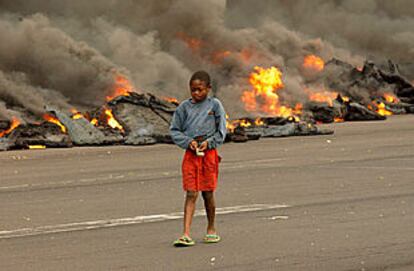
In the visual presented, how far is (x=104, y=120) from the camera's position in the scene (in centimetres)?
2053

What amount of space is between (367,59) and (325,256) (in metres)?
26.9

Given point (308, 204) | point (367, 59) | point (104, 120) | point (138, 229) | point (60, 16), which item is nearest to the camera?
point (138, 229)

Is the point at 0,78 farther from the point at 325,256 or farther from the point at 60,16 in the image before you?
the point at 325,256

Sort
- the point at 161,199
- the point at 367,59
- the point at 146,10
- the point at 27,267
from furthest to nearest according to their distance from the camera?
the point at 367,59 → the point at 146,10 → the point at 161,199 → the point at 27,267

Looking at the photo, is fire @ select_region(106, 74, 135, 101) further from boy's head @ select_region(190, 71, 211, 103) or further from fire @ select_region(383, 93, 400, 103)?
boy's head @ select_region(190, 71, 211, 103)

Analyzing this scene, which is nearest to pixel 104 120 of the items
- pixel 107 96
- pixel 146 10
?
pixel 107 96

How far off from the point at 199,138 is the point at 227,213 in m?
1.70

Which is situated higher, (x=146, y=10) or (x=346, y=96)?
(x=146, y=10)

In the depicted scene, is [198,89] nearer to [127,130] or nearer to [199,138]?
[199,138]

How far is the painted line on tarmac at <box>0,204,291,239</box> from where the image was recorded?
763cm

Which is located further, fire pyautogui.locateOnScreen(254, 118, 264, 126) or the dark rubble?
fire pyautogui.locateOnScreen(254, 118, 264, 126)

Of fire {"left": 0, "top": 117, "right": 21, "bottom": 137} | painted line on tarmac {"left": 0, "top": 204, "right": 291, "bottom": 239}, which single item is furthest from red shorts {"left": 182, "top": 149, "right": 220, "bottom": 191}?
fire {"left": 0, "top": 117, "right": 21, "bottom": 137}

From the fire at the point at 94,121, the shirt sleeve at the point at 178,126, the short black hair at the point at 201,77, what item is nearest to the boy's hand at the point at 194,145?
the shirt sleeve at the point at 178,126

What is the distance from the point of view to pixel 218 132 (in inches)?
275
